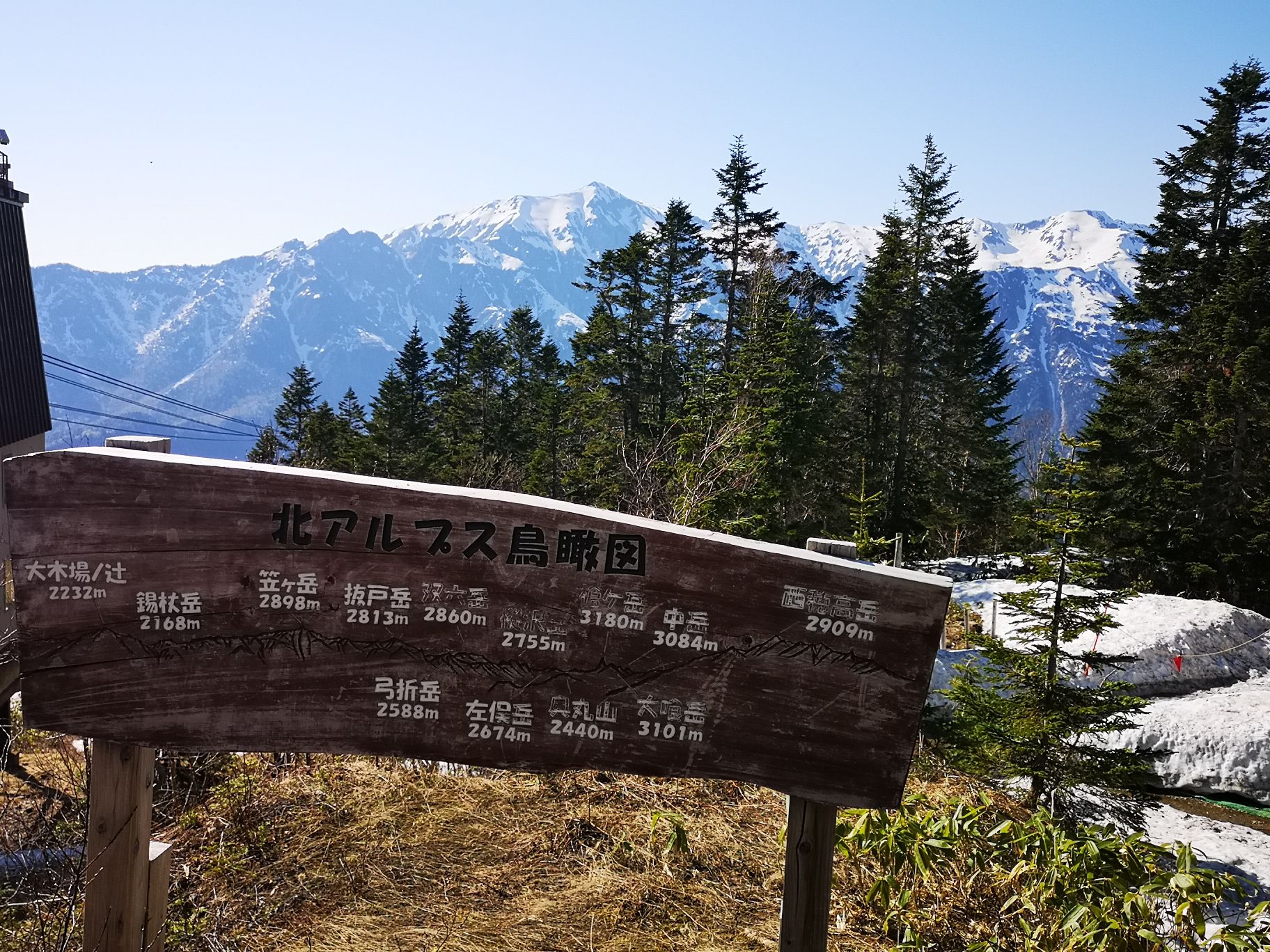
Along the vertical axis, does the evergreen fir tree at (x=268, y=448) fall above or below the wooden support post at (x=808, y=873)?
below

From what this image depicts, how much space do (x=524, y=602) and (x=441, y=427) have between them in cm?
3862

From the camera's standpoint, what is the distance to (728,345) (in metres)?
27.4

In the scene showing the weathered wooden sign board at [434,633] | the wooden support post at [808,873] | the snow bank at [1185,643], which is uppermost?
the weathered wooden sign board at [434,633]

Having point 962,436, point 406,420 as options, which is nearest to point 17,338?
point 406,420

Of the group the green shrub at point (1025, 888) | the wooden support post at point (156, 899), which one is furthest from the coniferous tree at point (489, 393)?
the wooden support post at point (156, 899)

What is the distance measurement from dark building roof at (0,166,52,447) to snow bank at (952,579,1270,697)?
64.6 ft

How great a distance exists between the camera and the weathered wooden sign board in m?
2.57

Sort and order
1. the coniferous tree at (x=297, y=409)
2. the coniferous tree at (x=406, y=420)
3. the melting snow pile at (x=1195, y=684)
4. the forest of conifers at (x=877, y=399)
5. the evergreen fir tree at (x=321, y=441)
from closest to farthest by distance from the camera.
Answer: the melting snow pile at (x=1195, y=684), the forest of conifers at (x=877, y=399), the coniferous tree at (x=406, y=420), the evergreen fir tree at (x=321, y=441), the coniferous tree at (x=297, y=409)

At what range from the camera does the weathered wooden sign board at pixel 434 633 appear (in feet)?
8.42

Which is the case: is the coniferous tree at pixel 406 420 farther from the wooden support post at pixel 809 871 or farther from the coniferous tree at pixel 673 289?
the wooden support post at pixel 809 871

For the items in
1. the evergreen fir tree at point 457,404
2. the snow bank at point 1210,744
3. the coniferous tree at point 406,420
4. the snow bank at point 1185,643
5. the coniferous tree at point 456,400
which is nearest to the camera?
the snow bank at point 1210,744

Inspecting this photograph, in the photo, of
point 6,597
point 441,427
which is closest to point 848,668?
point 6,597

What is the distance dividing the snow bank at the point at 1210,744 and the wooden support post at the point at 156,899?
11.0m

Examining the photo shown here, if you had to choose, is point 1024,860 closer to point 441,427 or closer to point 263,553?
point 263,553
